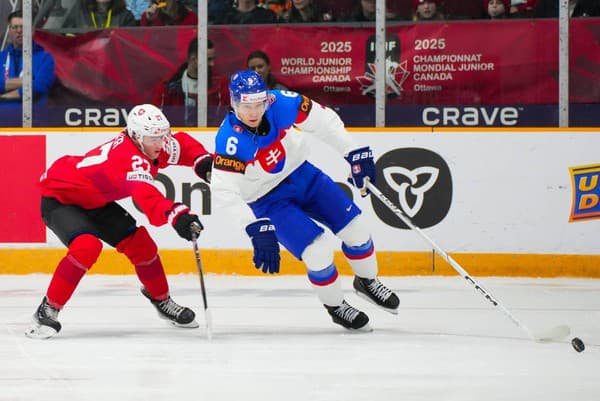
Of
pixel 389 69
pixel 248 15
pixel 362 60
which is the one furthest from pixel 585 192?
pixel 248 15

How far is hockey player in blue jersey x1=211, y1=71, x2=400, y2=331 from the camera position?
16.3 feet

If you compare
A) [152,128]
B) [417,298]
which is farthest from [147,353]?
[417,298]

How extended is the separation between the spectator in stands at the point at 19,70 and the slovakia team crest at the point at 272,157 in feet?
10.9

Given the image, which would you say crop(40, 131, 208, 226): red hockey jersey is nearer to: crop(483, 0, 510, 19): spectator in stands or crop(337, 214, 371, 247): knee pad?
crop(337, 214, 371, 247): knee pad

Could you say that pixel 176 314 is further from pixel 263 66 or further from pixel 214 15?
pixel 214 15

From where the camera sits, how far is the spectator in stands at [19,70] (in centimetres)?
792

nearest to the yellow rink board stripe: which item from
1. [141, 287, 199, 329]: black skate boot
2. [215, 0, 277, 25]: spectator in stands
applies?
[215, 0, 277, 25]: spectator in stands

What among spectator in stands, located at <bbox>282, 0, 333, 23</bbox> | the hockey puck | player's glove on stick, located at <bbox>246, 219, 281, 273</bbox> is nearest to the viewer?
the hockey puck

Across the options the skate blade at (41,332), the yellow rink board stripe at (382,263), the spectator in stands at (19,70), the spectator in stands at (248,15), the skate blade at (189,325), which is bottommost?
the yellow rink board stripe at (382,263)

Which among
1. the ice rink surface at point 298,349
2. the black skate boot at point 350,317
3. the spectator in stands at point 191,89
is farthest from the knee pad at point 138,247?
the spectator in stands at point 191,89

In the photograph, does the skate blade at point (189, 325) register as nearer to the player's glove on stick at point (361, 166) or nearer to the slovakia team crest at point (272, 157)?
the slovakia team crest at point (272, 157)

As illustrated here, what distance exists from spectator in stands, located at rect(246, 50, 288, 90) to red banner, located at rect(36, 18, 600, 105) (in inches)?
1.7

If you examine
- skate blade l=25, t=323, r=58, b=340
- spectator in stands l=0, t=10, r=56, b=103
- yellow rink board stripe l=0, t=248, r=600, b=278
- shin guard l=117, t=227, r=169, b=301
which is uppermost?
spectator in stands l=0, t=10, r=56, b=103

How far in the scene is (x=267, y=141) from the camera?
510cm
